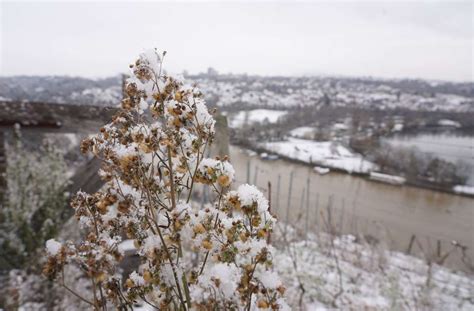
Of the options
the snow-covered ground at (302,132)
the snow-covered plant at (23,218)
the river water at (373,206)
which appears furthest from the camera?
the snow-covered ground at (302,132)

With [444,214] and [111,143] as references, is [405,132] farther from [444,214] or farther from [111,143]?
[111,143]

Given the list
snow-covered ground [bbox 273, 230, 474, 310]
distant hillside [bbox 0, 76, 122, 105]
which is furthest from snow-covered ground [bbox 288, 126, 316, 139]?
snow-covered ground [bbox 273, 230, 474, 310]

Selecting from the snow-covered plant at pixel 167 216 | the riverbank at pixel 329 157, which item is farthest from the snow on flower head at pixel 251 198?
the riverbank at pixel 329 157

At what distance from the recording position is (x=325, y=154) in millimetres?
30547

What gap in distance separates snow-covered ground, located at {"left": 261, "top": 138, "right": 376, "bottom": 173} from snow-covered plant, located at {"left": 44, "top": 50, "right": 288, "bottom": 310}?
28984 mm

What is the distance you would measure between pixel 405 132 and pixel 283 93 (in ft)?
172

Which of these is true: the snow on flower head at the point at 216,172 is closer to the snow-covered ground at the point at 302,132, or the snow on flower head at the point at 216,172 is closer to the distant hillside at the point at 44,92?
the distant hillside at the point at 44,92

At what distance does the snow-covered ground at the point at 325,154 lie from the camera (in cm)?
2984

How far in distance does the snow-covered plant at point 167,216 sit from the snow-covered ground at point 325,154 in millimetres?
28984

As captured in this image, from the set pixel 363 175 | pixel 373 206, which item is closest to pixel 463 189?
pixel 363 175

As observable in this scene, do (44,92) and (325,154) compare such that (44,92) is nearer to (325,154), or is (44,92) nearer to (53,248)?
(325,154)

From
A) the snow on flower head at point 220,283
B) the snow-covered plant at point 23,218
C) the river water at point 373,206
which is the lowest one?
the river water at point 373,206

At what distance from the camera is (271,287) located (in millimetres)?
896

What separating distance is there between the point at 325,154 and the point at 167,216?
30.6 m
